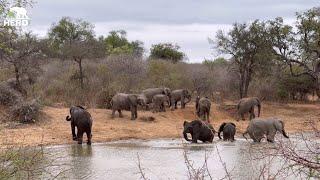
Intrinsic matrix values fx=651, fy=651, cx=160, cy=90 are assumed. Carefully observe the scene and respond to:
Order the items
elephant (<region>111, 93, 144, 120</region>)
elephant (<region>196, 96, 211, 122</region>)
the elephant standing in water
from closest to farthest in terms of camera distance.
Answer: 1. elephant (<region>111, 93, 144, 120</region>)
2. elephant (<region>196, 96, 211, 122</region>)
3. the elephant standing in water

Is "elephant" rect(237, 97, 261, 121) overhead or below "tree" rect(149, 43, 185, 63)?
below

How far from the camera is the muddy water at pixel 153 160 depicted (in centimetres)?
1327

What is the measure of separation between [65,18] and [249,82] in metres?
24.1

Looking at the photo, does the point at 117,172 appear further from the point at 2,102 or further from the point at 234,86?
the point at 234,86

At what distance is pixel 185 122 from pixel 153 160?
6.38 m

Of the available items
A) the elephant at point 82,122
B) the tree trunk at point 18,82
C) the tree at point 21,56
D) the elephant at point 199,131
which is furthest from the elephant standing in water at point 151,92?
the elephant at point 82,122

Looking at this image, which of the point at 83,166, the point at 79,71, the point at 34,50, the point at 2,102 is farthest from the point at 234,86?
the point at 83,166

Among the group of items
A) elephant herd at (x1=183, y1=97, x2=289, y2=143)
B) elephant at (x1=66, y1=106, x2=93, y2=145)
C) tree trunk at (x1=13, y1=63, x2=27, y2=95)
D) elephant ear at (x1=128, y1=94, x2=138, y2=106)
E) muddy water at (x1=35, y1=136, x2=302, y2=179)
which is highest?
tree trunk at (x1=13, y1=63, x2=27, y2=95)

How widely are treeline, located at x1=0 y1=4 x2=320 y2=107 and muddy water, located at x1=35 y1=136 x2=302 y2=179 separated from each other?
30.5 feet

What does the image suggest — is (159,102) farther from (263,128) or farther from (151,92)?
(263,128)

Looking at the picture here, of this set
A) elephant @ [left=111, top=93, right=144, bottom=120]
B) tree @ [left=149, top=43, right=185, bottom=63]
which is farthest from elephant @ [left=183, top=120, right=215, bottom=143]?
tree @ [left=149, top=43, right=185, bottom=63]

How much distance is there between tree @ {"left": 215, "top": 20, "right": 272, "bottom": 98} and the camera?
36.5 meters

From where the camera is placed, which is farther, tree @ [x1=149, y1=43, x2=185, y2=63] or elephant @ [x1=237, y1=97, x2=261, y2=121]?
tree @ [x1=149, y1=43, x2=185, y2=63]

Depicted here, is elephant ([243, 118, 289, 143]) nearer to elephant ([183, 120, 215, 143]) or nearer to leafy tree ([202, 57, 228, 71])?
elephant ([183, 120, 215, 143])
